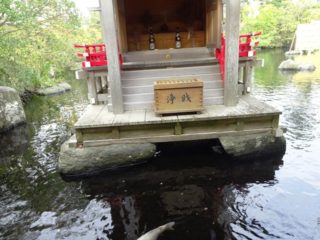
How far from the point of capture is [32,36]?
44.3ft

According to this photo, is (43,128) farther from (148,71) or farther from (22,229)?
(22,229)

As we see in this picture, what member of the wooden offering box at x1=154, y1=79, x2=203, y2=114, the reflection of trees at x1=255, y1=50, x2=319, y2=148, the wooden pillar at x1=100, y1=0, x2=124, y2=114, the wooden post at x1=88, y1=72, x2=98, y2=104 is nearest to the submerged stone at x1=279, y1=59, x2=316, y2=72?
the reflection of trees at x1=255, y1=50, x2=319, y2=148

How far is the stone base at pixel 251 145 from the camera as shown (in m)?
6.73

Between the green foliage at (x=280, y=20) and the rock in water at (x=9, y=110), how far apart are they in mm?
37369

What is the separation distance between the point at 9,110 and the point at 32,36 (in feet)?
14.2

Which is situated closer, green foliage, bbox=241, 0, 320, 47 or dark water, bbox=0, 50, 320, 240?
dark water, bbox=0, 50, 320, 240

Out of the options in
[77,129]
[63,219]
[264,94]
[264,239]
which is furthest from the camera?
[264,94]

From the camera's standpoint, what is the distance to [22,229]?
5.00 m

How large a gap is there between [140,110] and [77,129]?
1823mm

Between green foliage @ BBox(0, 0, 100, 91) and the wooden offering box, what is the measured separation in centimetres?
833

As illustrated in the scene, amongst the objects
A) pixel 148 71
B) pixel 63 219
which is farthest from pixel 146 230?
pixel 148 71

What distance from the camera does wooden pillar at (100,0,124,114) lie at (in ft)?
21.8

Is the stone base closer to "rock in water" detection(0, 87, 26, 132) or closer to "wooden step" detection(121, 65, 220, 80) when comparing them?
"wooden step" detection(121, 65, 220, 80)

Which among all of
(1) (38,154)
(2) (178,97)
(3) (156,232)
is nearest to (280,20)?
(2) (178,97)
